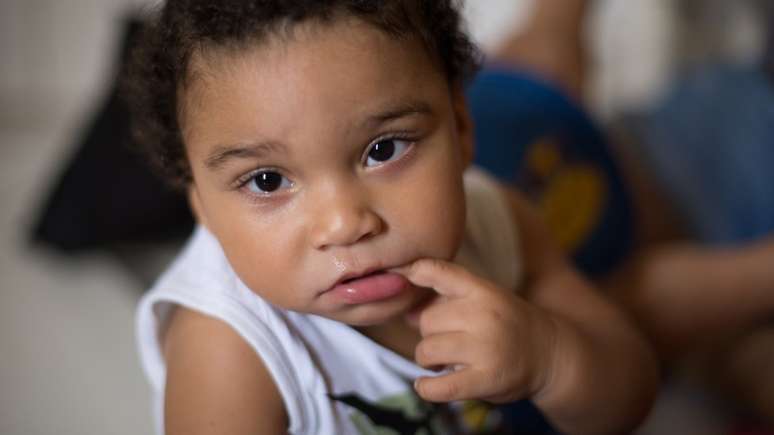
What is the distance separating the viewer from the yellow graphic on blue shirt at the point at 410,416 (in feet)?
2.18

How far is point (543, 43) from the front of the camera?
1.28 meters

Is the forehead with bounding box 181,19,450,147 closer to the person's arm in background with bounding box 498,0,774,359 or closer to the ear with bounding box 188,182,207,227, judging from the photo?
the ear with bounding box 188,182,207,227

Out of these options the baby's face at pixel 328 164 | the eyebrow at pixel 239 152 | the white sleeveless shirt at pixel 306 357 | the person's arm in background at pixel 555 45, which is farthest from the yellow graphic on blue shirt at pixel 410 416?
the person's arm in background at pixel 555 45

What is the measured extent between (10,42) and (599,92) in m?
1.22

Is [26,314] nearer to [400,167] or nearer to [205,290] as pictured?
[205,290]

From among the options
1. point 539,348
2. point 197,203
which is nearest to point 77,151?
point 197,203

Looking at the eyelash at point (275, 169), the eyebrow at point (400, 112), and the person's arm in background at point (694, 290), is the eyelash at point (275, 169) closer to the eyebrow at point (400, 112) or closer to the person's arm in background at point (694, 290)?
the eyebrow at point (400, 112)

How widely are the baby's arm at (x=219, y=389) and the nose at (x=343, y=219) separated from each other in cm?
14

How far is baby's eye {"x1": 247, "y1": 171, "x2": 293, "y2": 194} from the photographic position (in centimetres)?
55

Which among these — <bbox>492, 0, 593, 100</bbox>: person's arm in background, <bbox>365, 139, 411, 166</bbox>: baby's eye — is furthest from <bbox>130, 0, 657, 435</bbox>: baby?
<bbox>492, 0, 593, 100</bbox>: person's arm in background

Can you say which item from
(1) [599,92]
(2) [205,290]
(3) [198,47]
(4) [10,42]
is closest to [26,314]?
(2) [205,290]

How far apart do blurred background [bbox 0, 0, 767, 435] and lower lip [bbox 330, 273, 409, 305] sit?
0.39m

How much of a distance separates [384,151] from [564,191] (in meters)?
0.54

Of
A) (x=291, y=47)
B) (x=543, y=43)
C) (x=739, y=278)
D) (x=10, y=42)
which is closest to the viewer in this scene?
(x=291, y=47)
